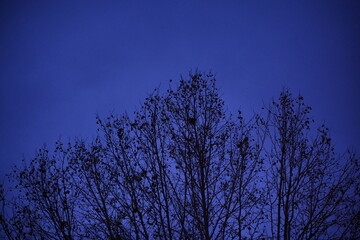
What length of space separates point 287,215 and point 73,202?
6.73 metres

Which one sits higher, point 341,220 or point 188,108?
point 188,108

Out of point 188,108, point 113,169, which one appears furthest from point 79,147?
point 188,108

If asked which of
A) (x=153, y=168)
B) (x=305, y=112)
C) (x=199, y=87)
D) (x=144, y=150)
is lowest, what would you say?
(x=153, y=168)

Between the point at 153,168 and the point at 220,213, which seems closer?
the point at 220,213

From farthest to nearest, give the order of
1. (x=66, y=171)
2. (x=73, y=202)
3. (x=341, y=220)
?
(x=66, y=171)
(x=73, y=202)
(x=341, y=220)

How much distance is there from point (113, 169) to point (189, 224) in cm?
308

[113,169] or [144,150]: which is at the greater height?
[144,150]

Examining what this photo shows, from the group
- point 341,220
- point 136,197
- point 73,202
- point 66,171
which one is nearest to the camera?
point 341,220

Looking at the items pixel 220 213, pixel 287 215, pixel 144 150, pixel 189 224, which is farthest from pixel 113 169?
pixel 287 215

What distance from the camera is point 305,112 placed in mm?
7738

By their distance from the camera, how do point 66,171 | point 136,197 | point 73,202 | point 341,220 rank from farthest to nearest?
1. point 66,171
2. point 73,202
3. point 136,197
4. point 341,220

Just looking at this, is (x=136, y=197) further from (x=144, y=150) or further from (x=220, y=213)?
(x=220, y=213)

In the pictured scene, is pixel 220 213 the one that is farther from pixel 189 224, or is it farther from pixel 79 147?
pixel 79 147

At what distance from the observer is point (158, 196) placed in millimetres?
6852
